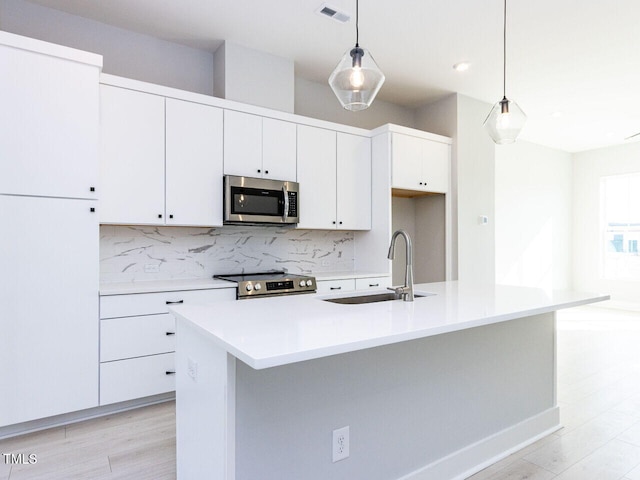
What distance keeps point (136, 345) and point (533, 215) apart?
6.47m

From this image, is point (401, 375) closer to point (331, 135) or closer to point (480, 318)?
point (480, 318)

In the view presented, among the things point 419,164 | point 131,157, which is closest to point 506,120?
point 419,164

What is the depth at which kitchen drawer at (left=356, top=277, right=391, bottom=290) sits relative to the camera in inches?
151

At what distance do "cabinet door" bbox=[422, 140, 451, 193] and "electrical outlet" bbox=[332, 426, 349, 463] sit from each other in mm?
3185

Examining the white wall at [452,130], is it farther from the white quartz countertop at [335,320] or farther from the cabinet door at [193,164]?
the cabinet door at [193,164]

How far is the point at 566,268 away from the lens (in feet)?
24.2

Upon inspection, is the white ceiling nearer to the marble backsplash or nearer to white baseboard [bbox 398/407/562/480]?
the marble backsplash

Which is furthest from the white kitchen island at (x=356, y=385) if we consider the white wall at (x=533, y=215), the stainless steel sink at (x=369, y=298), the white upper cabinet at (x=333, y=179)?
the white wall at (x=533, y=215)

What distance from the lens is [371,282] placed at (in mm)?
3922

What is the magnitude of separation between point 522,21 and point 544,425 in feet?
9.43

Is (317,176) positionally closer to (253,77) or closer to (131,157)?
(253,77)

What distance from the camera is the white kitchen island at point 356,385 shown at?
53.0 inches

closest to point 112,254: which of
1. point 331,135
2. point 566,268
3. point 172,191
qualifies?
point 172,191

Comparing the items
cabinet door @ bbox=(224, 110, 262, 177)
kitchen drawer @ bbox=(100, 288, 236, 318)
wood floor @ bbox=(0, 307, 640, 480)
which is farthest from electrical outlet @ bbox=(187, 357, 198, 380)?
cabinet door @ bbox=(224, 110, 262, 177)
